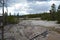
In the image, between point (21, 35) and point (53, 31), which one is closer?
point (21, 35)

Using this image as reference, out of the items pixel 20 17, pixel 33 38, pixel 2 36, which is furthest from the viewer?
pixel 20 17

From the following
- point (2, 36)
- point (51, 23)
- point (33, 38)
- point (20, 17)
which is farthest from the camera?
point (51, 23)

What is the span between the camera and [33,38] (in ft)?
24.2

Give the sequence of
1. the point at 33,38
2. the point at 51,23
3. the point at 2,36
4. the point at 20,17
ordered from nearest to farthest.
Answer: the point at 2,36
the point at 33,38
the point at 20,17
the point at 51,23

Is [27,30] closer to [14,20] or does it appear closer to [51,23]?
[14,20]

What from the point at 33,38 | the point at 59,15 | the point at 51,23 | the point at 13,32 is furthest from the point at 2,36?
the point at 59,15

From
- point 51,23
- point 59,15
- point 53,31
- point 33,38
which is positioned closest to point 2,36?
point 33,38

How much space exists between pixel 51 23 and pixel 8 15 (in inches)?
109

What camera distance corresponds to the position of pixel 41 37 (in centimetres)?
756

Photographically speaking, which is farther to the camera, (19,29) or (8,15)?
(19,29)

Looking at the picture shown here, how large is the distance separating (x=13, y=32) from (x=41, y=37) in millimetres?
1098

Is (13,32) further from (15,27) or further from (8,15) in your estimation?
(8,15)

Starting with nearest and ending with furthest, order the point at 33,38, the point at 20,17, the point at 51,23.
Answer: the point at 33,38 < the point at 20,17 < the point at 51,23

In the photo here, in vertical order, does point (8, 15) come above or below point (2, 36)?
above
